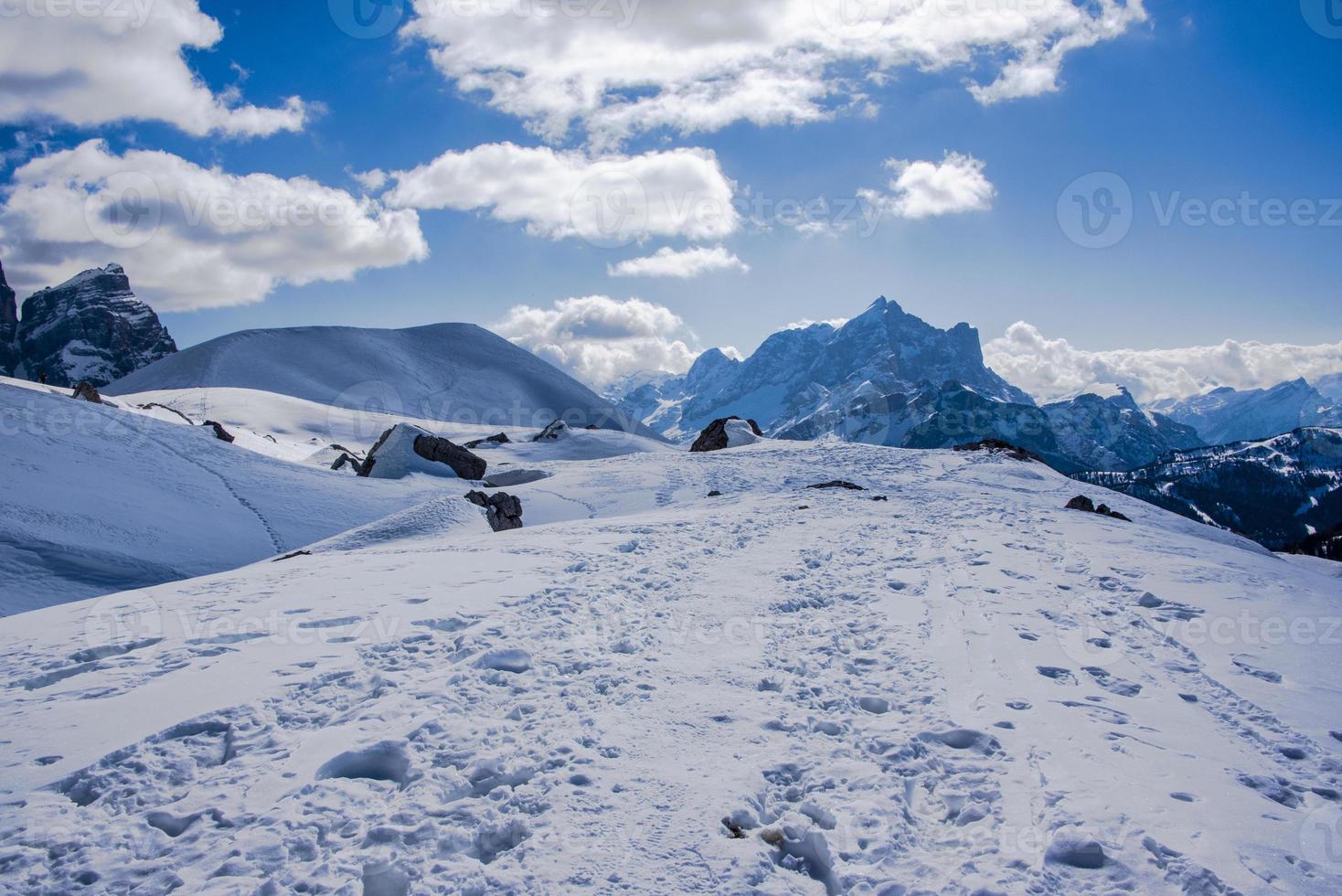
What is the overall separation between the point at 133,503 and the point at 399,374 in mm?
99753

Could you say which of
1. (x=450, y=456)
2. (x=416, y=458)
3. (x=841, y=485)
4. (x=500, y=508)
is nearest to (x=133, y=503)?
(x=500, y=508)

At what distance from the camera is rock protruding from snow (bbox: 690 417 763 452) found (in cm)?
3441

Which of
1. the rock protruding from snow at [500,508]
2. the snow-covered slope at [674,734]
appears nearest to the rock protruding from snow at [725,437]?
the rock protruding from snow at [500,508]

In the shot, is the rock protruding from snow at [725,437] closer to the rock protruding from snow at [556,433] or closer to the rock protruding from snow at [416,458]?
the rock protruding from snow at [556,433]

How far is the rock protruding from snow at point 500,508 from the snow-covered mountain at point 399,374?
68.3 meters

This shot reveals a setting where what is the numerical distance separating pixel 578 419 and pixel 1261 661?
9964 centimetres

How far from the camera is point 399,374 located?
109812 millimetres

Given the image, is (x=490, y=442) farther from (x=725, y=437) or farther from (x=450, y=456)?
(x=725, y=437)

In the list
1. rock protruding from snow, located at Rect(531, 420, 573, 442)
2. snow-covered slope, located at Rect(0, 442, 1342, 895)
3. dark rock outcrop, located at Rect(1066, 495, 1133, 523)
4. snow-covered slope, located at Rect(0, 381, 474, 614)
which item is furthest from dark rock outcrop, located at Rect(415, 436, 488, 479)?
dark rock outcrop, located at Rect(1066, 495, 1133, 523)

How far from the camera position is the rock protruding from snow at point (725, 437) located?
34.4m

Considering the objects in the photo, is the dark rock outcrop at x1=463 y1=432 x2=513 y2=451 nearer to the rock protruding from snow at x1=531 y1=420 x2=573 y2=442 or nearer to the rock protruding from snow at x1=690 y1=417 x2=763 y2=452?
the rock protruding from snow at x1=531 y1=420 x2=573 y2=442

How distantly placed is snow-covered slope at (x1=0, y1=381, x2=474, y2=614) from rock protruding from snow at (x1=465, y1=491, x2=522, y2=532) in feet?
2.44

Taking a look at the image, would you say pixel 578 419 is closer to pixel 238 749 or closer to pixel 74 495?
pixel 74 495

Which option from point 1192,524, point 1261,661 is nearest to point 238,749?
point 1261,661
